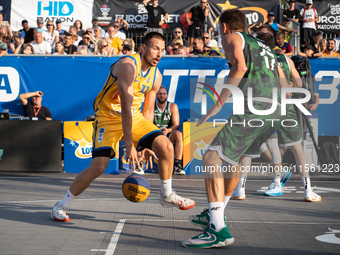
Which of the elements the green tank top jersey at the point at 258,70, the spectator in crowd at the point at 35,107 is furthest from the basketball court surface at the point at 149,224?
the spectator in crowd at the point at 35,107

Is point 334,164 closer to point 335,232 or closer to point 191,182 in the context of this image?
point 191,182

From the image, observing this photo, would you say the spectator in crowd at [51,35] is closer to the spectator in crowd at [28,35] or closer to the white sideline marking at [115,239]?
the spectator in crowd at [28,35]

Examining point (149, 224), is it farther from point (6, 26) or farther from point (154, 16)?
point (6, 26)

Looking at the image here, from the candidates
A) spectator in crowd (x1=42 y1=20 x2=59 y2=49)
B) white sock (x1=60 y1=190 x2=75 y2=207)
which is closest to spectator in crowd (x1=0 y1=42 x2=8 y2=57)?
spectator in crowd (x1=42 y1=20 x2=59 y2=49)

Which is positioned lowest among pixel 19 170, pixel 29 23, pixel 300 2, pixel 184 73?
pixel 19 170

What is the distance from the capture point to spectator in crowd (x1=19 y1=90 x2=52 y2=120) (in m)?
9.13

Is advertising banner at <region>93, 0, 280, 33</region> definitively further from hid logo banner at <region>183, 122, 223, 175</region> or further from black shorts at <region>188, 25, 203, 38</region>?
hid logo banner at <region>183, 122, 223, 175</region>

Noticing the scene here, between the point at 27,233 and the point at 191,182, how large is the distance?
3.96 metres

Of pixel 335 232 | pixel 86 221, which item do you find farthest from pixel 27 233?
pixel 335 232

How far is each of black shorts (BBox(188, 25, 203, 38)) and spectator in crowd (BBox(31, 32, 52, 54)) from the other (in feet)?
14.2

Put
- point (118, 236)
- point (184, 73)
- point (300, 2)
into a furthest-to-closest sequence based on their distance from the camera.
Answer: point (300, 2), point (184, 73), point (118, 236)

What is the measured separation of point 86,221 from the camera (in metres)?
4.41

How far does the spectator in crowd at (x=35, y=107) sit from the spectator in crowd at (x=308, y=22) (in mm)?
8306

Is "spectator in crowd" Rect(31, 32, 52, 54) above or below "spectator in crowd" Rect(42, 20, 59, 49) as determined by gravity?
below
